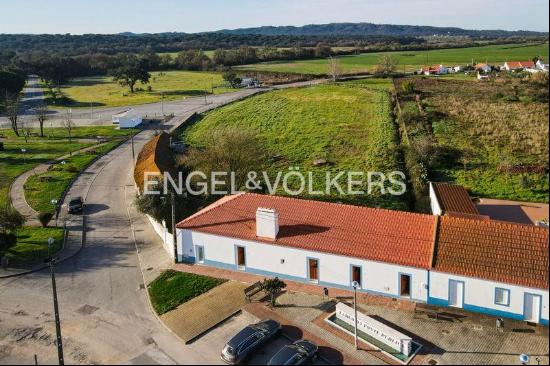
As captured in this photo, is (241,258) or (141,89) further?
(141,89)

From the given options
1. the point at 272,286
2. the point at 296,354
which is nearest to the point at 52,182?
the point at 272,286

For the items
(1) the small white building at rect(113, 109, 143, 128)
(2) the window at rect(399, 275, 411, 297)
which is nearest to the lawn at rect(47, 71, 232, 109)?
(1) the small white building at rect(113, 109, 143, 128)

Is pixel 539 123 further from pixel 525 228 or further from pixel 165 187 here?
pixel 165 187

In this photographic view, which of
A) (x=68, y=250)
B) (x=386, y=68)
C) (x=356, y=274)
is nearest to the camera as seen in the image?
(x=356, y=274)

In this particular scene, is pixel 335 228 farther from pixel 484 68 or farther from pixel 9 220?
pixel 484 68

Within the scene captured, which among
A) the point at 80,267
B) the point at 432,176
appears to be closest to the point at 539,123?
the point at 432,176

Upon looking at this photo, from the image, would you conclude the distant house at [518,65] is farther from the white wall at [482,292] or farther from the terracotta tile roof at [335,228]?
the white wall at [482,292]

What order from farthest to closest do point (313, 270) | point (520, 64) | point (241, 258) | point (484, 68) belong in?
point (484, 68)
point (520, 64)
point (241, 258)
point (313, 270)
